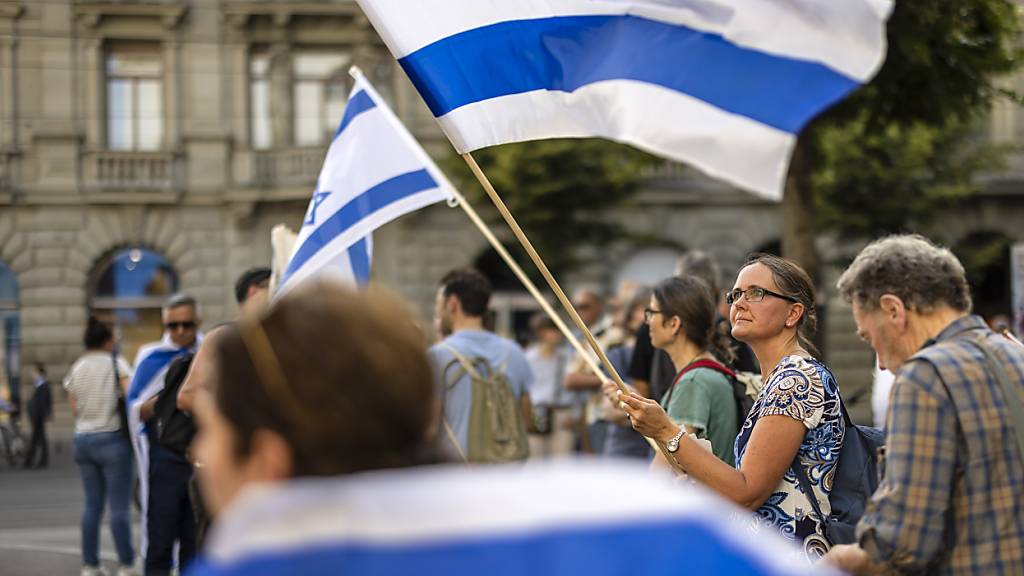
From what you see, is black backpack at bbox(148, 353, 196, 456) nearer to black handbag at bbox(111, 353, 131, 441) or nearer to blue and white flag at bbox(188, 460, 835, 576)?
black handbag at bbox(111, 353, 131, 441)

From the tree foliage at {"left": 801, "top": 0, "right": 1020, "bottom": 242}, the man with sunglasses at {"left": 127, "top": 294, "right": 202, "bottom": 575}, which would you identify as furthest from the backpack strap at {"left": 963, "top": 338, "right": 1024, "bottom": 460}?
the tree foliage at {"left": 801, "top": 0, "right": 1020, "bottom": 242}

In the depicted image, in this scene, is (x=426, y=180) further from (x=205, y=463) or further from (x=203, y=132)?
(x=203, y=132)

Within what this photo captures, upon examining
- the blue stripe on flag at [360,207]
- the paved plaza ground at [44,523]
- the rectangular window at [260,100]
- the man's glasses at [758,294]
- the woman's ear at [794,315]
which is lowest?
the paved plaza ground at [44,523]

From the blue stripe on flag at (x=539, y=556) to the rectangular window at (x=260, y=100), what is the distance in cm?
2655

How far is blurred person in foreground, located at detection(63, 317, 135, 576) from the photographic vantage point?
28.5ft

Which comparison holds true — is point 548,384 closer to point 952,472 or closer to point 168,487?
point 168,487

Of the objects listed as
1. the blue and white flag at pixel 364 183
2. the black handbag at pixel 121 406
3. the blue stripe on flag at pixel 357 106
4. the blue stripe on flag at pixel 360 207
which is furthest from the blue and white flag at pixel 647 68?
the black handbag at pixel 121 406

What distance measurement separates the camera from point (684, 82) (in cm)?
488

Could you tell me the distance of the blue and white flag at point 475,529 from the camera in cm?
145

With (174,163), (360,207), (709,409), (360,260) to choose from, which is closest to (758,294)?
(709,409)

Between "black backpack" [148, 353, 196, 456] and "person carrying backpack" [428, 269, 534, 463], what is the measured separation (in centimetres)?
129

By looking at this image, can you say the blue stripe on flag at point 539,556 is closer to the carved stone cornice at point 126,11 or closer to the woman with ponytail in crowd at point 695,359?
the woman with ponytail in crowd at point 695,359

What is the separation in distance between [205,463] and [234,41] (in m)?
26.4

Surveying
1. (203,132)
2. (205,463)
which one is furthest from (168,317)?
(203,132)
